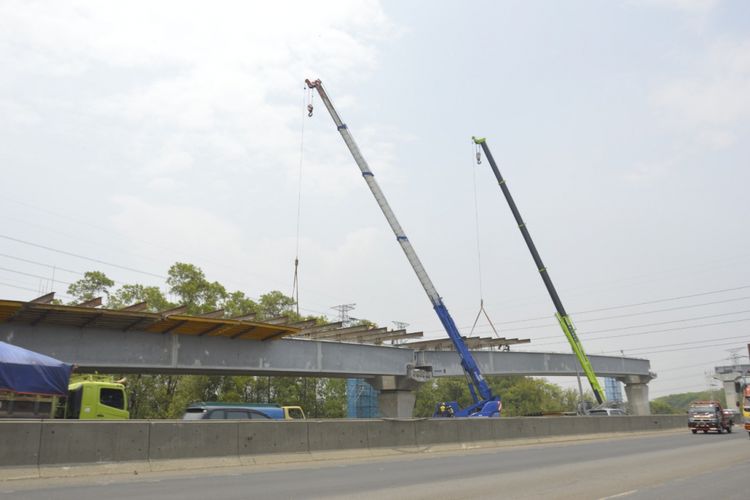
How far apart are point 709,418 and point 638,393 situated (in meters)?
26.2

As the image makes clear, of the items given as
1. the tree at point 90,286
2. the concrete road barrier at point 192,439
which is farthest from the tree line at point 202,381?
the concrete road barrier at point 192,439

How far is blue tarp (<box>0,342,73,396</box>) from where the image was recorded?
15.5 m

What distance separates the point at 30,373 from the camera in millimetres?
15984

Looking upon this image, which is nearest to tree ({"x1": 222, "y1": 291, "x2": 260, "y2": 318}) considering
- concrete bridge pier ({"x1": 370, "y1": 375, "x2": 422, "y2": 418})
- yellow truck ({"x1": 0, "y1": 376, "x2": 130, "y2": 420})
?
concrete bridge pier ({"x1": 370, "y1": 375, "x2": 422, "y2": 418})

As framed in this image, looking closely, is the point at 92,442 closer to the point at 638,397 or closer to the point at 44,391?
the point at 44,391

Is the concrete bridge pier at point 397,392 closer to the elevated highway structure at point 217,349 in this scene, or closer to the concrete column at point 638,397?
the elevated highway structure at point 217,349

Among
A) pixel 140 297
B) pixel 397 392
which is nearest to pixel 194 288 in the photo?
pixel 140 297

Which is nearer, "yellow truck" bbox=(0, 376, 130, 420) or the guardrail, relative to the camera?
the guardrail

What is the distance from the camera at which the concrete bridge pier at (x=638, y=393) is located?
5428cm

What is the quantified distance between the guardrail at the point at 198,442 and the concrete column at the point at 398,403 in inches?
688

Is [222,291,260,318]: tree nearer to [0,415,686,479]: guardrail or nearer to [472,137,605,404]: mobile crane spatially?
[472,137,605,404]: mobile crane

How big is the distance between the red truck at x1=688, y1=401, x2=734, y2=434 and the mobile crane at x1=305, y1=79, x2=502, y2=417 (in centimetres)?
1018

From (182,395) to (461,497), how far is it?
44.4 m

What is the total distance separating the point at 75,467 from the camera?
11148 millimetres
